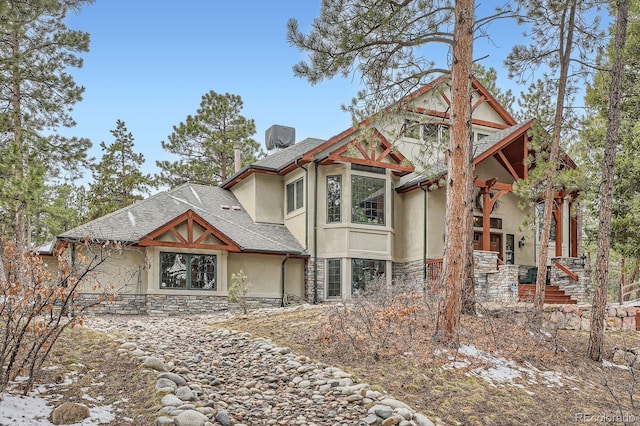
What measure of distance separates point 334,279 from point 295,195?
10.0ft

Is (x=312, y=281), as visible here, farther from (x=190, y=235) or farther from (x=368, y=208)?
(x=190, y=235)

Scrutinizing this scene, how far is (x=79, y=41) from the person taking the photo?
44.3ft

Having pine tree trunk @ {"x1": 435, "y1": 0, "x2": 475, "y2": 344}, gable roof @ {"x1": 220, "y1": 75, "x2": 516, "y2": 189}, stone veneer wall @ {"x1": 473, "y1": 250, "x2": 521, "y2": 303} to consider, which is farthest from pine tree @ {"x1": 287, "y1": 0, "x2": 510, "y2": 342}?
stone veneer wall @ {"x1": 473, "y1": 250, "x2": 521, "y2": 303}

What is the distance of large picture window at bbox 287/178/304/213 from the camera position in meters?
18.0

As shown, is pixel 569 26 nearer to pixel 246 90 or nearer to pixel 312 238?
pixel 312 238

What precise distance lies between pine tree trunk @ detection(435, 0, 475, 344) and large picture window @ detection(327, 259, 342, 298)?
327 inches

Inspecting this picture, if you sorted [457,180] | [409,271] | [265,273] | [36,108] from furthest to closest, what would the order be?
[409,271] < [265,273] < [36,108] < [457,180]

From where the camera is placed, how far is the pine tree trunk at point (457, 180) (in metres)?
8.82

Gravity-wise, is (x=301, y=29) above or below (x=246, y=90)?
below

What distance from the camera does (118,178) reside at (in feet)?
96.0

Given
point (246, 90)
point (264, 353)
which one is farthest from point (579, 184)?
point (246, 90)

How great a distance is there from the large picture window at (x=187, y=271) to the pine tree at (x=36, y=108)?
11.7 feet

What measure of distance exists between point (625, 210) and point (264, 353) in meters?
12.9

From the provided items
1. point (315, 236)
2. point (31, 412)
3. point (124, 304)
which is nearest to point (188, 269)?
point (124, 304)
